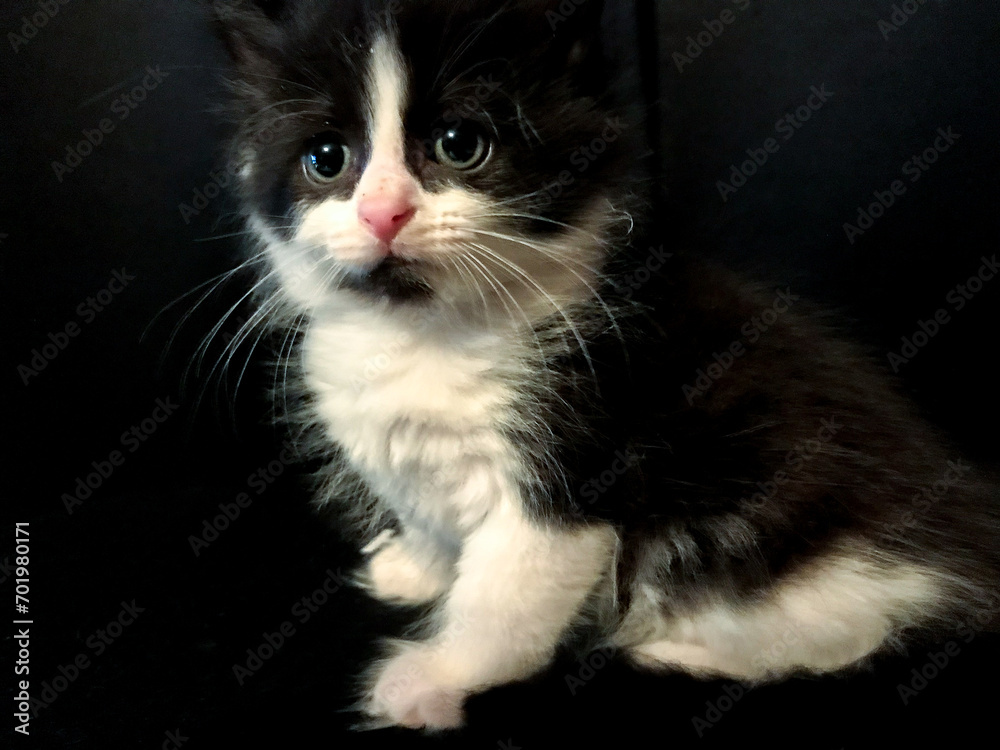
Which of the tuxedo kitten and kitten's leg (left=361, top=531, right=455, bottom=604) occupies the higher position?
the tuxedo kitten

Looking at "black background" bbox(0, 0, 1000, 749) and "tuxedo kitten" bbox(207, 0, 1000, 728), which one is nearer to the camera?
"tuxedo kitten" bbox(207, 0, 1000, 728)

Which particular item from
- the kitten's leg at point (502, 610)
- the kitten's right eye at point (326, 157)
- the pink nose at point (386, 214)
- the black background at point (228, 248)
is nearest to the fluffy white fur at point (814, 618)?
the kitten's leg at point (502, 610)

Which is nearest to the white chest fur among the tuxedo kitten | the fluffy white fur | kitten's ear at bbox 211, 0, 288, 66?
the tuxedo kitten

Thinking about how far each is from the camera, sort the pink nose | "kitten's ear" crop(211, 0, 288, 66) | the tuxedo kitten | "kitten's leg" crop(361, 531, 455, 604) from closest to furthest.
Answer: the pink nose < the tuxedo kitten < "kitten's ear" crop(211, 0, 288, 66) < "kitten's leg" crop(361, 531, 455, 604)

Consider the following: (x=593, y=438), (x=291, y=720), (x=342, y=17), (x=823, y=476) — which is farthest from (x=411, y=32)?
(x=291, y=720)

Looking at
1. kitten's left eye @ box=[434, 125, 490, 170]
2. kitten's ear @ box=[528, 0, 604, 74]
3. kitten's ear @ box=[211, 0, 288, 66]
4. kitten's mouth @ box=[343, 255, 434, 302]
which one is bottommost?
kitten's mouth @ box=[343, 255, 434, 302]

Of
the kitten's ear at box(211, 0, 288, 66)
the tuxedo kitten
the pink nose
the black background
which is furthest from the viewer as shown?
the black background

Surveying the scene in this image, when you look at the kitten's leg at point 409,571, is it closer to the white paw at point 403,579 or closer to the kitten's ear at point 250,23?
the white paw at point 403,579

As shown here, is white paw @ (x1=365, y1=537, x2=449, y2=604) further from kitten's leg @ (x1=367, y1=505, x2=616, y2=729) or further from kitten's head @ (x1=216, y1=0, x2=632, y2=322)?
kitten's head @ (x1=216, y1=0, x2=632, y2=322)

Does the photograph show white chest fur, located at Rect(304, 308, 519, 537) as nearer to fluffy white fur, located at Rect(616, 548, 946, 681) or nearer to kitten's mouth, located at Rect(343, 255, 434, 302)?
kitten's mouth, located at Rect(343, 255, 434, 302)
